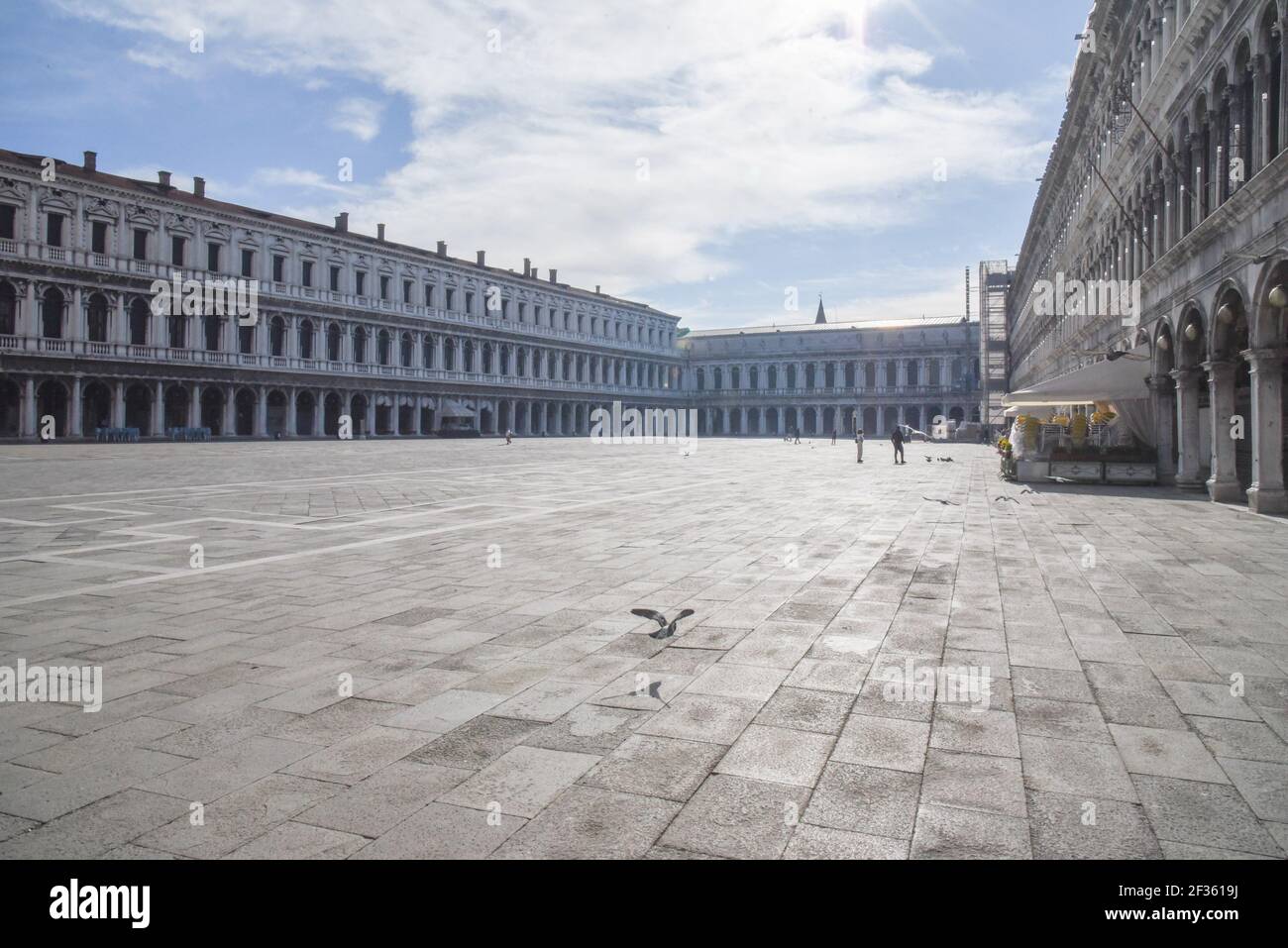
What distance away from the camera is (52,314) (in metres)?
41.2

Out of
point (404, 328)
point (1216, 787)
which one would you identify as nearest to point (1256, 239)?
point (1216, 787)

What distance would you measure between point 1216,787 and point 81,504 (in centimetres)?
1530

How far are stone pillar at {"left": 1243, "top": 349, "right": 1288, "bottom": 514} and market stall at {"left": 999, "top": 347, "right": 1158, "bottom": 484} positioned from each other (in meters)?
6.04

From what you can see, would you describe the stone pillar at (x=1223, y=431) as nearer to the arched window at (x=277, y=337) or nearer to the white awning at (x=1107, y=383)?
the white awning at (x=1107, y=383)

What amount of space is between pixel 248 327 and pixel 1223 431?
49.3m

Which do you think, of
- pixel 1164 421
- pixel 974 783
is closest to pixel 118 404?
pixel 1164 421

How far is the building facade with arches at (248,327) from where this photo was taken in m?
40.5

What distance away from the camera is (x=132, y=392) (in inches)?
1758

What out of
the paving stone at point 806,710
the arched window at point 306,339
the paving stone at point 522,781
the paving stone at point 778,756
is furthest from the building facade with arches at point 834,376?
the paving stone at point 522,781

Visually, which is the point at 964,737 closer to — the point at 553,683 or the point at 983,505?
the point at 553,683

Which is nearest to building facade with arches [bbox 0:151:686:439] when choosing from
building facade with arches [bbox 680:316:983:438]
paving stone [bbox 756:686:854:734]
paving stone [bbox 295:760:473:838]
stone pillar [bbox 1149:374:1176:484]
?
building facade with arches [bbox 680:316:983:438]

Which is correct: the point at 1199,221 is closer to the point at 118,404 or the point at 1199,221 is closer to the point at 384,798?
the point at 384,798

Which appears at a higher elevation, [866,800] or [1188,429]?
[1188,429]

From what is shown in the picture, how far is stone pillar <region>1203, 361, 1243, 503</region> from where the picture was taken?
46.3 ft
